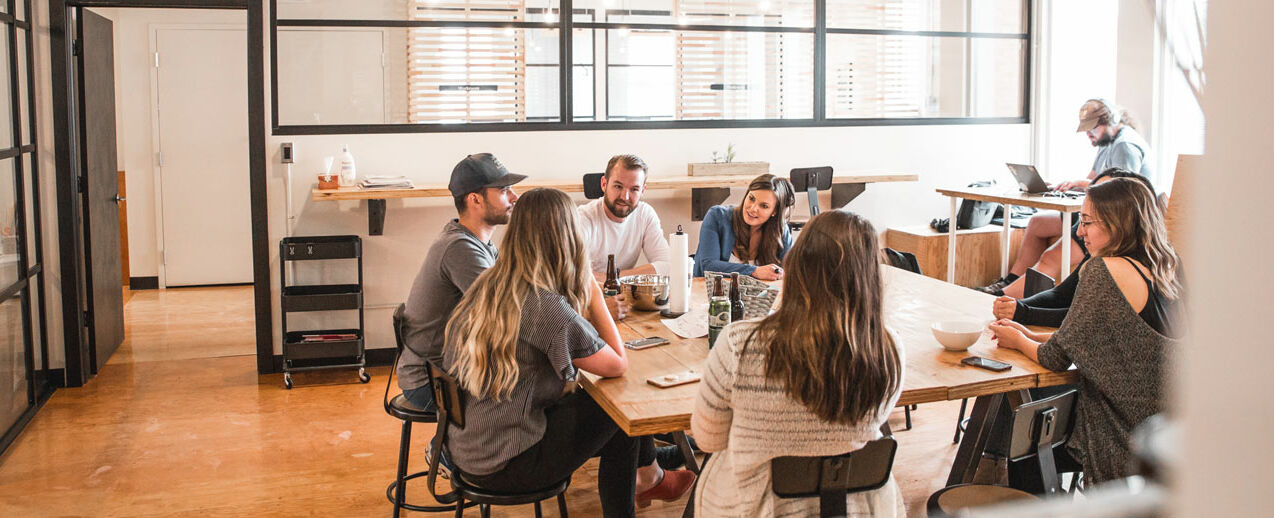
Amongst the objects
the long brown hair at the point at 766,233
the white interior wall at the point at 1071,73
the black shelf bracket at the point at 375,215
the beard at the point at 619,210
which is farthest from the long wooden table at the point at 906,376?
the white interior wall at the point at 1071,73

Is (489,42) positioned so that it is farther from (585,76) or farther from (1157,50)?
(1157,50)

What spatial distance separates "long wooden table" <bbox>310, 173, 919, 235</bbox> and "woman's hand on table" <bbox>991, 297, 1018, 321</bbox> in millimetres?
2624

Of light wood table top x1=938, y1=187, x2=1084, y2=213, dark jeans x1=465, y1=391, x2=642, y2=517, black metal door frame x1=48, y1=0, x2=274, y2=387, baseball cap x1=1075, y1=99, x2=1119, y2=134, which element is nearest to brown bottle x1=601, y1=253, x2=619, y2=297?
dark jeans x1=465, y1=391, x2=642, y2=517

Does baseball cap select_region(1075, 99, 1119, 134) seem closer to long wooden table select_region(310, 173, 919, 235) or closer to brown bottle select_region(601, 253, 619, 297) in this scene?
long wooden table select_region(310, 173, 919, 235)

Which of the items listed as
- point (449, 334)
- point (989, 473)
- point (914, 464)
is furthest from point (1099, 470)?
point (449, 334)

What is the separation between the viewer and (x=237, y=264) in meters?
8.05

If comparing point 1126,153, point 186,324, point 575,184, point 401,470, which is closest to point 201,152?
point 186,324

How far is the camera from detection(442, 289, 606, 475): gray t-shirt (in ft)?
8.27

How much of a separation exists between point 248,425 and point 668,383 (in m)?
2.68

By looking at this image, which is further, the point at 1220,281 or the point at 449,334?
the point at 449,334

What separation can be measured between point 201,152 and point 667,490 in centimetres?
571

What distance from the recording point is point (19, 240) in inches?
→ 176

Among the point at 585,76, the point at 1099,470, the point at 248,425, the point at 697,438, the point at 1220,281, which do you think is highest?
the point at 585,76

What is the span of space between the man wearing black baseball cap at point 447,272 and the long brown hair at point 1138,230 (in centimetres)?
165
